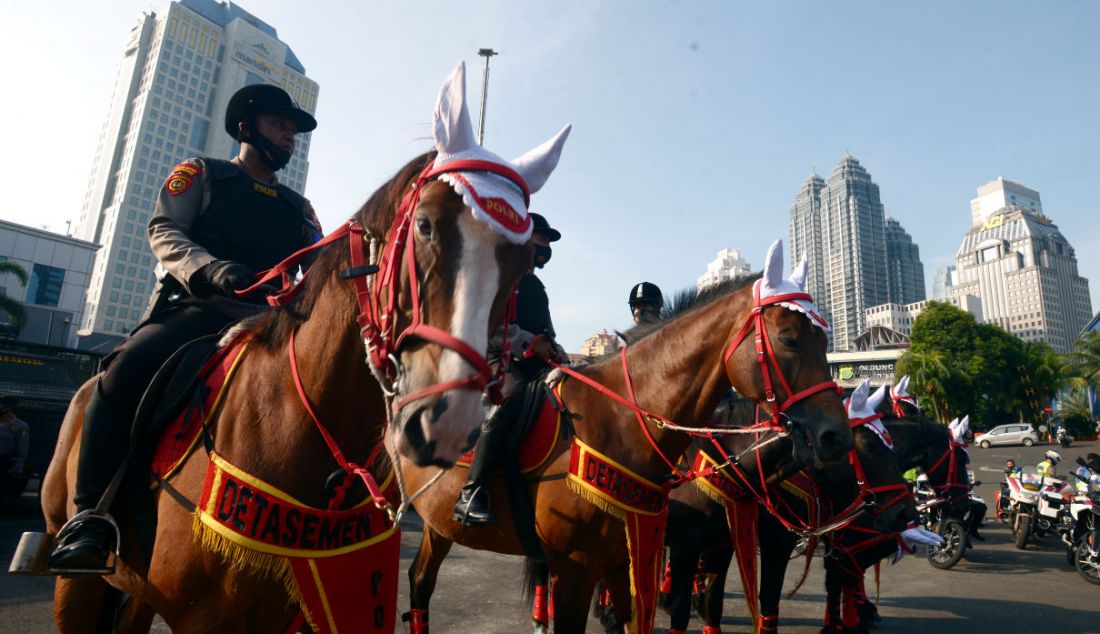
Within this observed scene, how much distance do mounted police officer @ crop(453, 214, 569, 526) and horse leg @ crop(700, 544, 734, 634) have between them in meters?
2.41

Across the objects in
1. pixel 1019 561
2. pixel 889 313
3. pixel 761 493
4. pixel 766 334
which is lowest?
pixel 1019 561

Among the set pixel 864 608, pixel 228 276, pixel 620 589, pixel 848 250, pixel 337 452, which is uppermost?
pixel 848 250

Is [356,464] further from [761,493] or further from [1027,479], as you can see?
[1027,479]

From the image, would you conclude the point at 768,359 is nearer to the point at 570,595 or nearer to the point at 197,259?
the point at 570,595

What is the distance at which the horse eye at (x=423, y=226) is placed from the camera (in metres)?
1.61

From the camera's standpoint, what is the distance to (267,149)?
2.91 meters

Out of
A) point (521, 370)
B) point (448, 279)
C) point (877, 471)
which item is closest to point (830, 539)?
point (877, 471)

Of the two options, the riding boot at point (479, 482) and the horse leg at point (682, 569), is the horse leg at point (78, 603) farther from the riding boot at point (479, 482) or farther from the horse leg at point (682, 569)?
the horse leg at point (682, 569)

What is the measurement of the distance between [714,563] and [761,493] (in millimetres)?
934

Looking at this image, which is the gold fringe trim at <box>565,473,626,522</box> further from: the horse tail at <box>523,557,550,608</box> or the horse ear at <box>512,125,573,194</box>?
the horse ear at <box>512,125,573,194</box>

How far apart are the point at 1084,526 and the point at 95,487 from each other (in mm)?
14627

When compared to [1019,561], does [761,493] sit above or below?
above

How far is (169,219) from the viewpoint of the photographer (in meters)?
2.54

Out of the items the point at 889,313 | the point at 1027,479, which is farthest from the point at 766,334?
the point at 889,313
